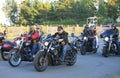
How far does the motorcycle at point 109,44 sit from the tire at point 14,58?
19.0ft

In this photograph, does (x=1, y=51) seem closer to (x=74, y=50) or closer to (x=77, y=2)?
(x=74, y=50)

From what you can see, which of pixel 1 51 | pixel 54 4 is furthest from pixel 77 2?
pixel 1 51

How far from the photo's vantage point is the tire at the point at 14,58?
13822 mm

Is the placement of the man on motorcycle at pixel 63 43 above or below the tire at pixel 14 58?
above

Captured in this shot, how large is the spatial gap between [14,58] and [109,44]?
621 cm

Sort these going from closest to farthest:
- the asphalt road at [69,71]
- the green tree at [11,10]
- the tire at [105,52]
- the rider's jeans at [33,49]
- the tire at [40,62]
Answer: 1. the asphalt road at [69,71]
2. the tire at [40,62]
3. the rider's jeans at [33,49]
4. the tire at [105,52]
5. the green tree at [11,10]

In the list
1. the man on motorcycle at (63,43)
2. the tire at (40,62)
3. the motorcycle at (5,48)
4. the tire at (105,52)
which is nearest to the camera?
the tire at (40,62)

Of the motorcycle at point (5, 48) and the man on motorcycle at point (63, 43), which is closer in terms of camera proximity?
the man on motorcycle at point (63, 43)

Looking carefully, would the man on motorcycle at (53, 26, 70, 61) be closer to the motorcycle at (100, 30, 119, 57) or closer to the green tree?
the motorcycle at (100, 30, 119, 57)

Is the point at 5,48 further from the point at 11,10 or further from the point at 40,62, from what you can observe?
the point at 11,10

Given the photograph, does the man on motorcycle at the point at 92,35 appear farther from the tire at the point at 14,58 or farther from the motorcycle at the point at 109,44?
the tire at the point at 14,58

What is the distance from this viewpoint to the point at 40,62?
12.6 metres

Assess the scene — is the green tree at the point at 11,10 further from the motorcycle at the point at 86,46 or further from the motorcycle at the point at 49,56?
the motorcycle at the point at 49,56

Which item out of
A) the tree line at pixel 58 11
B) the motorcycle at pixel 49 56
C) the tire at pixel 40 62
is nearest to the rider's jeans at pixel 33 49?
the motorcycle at pixel 49 56
